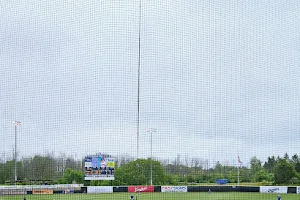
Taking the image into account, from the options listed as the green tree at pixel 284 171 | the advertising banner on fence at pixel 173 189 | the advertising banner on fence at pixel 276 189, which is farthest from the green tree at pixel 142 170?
the advertising banner on fence at pixel 276 189

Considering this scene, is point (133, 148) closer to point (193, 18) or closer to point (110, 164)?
point (193, 18)

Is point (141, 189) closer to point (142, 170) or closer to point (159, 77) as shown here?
point (142, 170)

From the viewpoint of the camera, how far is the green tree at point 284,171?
6.28 meters

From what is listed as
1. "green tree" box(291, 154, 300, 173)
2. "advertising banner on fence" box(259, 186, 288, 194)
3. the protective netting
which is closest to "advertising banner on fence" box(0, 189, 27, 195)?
the protective netting

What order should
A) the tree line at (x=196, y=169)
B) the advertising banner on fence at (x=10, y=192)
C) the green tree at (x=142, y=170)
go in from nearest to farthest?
the tree line at (x=196, y=169)
the green tree at (x=142, y=170)
the advertising banner on fence at (x=10, y=192)

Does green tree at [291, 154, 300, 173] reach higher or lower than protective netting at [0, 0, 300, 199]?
lower

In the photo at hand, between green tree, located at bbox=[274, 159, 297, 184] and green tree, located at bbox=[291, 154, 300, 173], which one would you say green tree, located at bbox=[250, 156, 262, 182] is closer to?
green tree, located at bbox=[274, 159, 297, 184]

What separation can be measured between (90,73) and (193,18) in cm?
156

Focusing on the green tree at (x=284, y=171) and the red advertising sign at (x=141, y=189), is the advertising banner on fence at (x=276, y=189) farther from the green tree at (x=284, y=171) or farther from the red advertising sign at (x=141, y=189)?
the green tree at (x=284, y=171)

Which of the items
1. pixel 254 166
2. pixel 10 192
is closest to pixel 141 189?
pixel 10 192

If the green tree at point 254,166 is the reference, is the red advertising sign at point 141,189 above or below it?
below

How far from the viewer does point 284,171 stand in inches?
266

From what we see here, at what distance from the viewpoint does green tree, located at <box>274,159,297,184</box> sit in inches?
247

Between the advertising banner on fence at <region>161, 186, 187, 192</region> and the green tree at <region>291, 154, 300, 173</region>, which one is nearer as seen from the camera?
the green tree at <region>291, 154, 300, 173</region>
